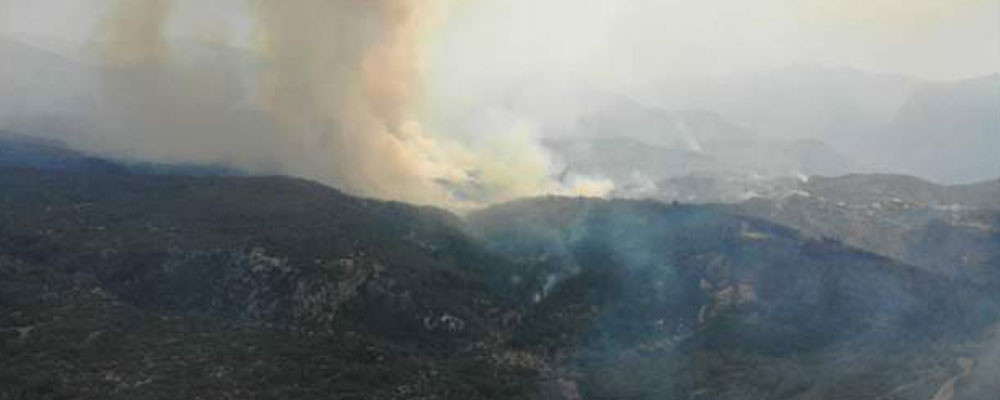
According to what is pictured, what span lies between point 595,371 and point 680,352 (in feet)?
62.0

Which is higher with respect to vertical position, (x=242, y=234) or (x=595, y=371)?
(x=242, y=234)

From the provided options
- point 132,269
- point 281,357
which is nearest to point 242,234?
point 132,269

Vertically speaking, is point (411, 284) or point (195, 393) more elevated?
point (411, 284)

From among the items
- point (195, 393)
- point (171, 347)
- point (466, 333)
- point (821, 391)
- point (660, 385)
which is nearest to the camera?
point (195, 393)

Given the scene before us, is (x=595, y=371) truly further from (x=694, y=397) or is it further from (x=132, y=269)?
(x=132, y=269)

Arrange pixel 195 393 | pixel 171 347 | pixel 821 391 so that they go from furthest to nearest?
1. pixel 821 391
2. pixel 171 347
3. pixel 195 393

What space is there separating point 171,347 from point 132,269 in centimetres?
3590

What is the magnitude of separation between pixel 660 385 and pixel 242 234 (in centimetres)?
7335

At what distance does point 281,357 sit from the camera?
154500 millimetres

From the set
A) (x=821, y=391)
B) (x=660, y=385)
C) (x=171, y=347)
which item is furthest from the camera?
(x=660, y=385)

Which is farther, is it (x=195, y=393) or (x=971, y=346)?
(x=971, y=346)

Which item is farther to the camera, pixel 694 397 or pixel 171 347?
pixel 694 397

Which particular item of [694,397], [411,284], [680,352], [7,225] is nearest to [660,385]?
[694,397]

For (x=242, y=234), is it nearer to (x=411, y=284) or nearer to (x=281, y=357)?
(x=411, y=284)
